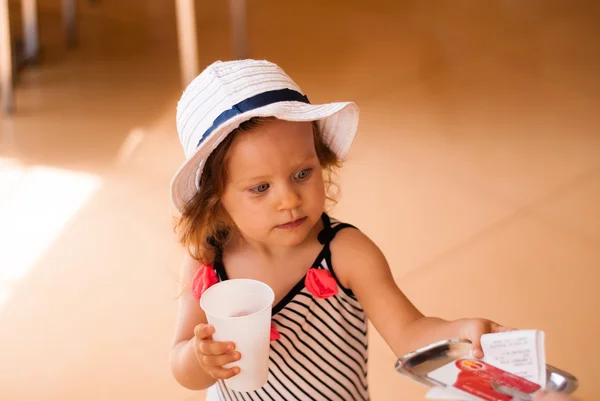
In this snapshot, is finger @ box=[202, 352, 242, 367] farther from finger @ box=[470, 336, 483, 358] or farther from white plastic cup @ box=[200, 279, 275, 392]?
finger @ box=[470, 336, 483, 358]

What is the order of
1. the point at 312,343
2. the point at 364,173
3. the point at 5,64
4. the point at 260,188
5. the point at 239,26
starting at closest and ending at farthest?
the point at 260,188
the point at 312,343
the point at 364,173
the point at 5,64
the point at 239,26

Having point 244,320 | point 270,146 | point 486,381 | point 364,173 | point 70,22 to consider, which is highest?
point 70,22

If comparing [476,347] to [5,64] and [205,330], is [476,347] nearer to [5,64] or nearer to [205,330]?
[205,330]

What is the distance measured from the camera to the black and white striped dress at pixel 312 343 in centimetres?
120

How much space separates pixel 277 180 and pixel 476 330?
1.00 ft

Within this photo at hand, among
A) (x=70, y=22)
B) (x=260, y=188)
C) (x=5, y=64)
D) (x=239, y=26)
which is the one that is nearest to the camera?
(x=260, y=188)

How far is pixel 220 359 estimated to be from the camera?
1.00m

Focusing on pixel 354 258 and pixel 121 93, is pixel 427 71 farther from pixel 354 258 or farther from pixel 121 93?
pixel 354 258

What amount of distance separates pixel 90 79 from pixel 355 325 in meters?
2.11

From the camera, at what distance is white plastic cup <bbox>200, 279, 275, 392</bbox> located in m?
0.98

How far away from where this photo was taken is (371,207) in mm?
2271

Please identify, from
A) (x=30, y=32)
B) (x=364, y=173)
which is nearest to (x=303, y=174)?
(x=364, y=173)

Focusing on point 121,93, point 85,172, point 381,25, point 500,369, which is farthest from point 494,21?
point 500,369

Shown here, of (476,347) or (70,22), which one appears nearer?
(476,347)
